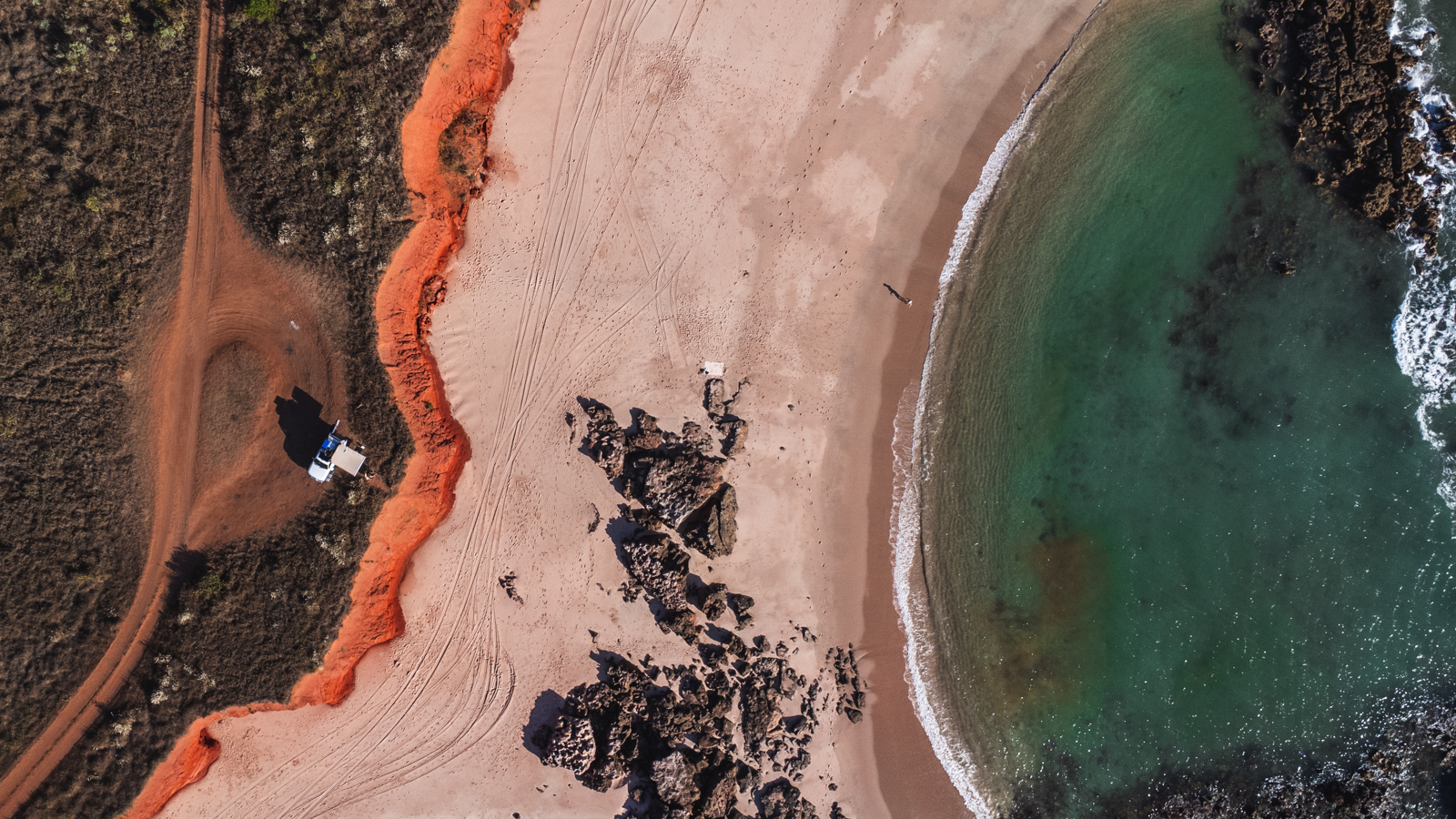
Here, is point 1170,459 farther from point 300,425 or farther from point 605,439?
point 300,425

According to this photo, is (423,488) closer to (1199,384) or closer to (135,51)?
(135,51)

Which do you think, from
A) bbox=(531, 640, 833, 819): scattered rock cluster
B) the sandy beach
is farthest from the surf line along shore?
bbox=(531, 640, 833, 819): scattered rock cluster

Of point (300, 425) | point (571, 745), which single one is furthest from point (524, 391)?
point (571, 745)

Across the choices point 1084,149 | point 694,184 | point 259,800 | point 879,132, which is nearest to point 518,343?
point 694,184

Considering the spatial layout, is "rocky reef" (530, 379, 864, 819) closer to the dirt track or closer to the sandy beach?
the sandy beach

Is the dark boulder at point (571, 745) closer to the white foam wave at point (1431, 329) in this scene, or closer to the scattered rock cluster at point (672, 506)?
the scattered rock cluster at point (672, 506)
